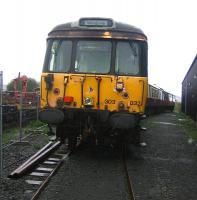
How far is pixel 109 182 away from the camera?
8.80 meters

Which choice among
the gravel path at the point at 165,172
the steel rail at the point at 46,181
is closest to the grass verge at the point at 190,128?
the gravel path at the point at 165,172

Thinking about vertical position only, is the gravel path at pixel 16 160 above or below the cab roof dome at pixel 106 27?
below

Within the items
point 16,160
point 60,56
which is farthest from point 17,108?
point 16,160

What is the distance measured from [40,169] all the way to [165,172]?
270 cm

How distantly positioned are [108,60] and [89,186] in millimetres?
3824

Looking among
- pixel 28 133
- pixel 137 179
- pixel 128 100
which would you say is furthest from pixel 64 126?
pixel 28 133

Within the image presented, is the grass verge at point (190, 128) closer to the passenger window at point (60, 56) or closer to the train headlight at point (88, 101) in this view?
the train headlight at point (88, 101)

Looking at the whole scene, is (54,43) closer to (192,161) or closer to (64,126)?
(64,126)

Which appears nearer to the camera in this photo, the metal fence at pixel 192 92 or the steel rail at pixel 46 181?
the steel rail at pixel 46 181

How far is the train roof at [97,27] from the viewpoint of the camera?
1123 cm

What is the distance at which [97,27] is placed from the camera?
11.3 m

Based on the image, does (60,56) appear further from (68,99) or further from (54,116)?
(54,116)

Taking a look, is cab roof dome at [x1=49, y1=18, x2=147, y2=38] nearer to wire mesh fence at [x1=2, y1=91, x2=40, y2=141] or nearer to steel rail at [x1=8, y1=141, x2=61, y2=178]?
steel rail at [x1=8, y1=141, x2=61, y2=178]

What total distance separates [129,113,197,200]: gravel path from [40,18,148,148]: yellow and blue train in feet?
3.67
